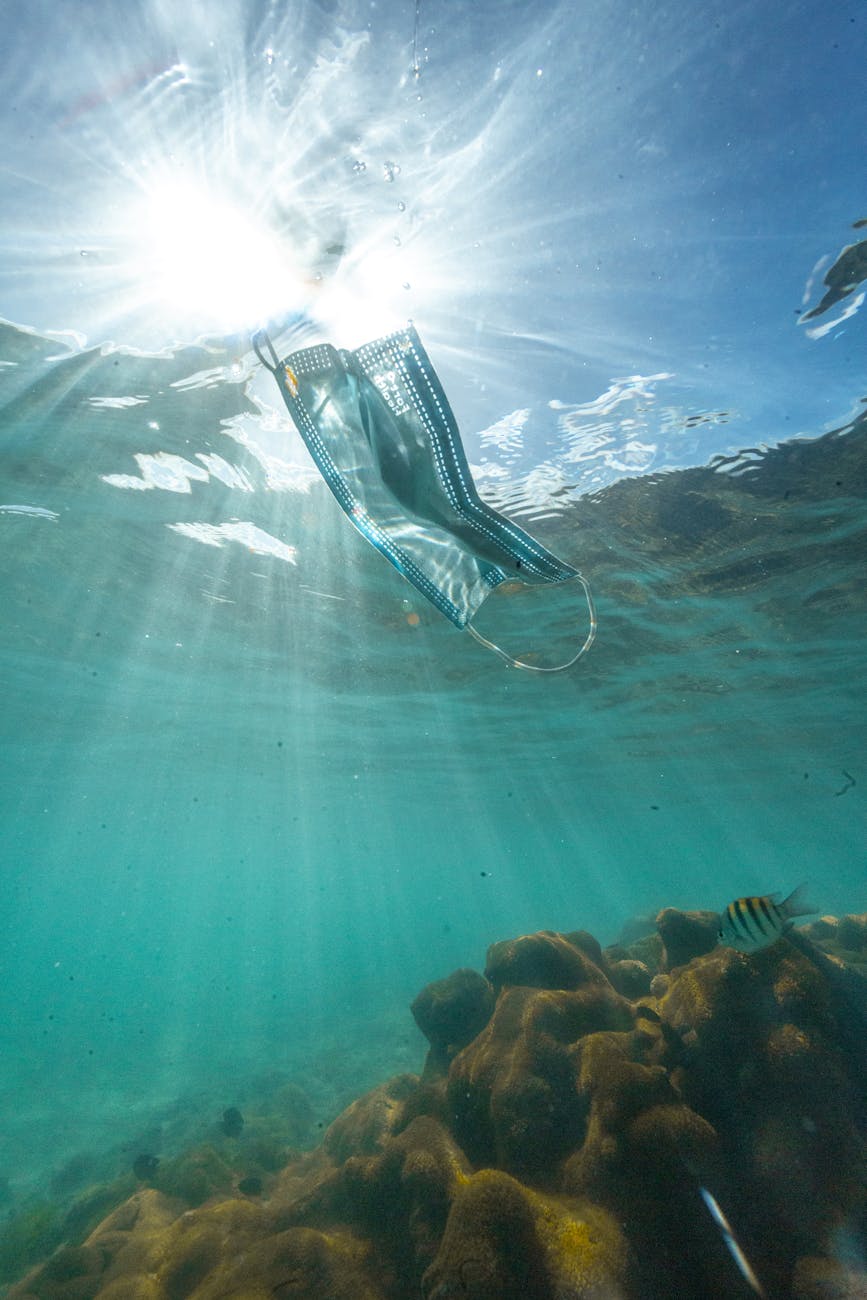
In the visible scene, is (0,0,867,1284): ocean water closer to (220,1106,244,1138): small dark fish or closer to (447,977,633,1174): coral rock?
(220,1106,244,1138): small dark fish

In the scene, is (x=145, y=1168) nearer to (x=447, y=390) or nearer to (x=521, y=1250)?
(x=521, y=1250)

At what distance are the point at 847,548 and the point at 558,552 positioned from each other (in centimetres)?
665

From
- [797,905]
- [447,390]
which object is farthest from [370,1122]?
[447,390]

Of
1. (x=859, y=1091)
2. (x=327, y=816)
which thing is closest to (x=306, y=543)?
(x=859, y=1091)

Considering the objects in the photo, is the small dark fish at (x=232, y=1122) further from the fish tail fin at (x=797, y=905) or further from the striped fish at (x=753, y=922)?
the fish tail fin at (x=797, y=905)

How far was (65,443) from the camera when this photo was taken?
11578 mm

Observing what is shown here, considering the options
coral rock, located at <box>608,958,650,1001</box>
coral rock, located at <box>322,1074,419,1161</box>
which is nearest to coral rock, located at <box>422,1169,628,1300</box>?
coral rock, located at <box>322,1074,419,1161</box>

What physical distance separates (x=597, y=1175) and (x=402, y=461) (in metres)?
6.79

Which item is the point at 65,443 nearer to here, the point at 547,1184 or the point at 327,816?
the point at 547,1184

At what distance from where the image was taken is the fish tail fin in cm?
643

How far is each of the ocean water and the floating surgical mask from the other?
3322 mm

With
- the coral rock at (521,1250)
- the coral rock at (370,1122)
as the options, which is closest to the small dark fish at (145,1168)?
the coral rock at (370,1122)

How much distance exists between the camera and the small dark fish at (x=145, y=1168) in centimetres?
1264

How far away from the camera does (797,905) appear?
6.74 meters
